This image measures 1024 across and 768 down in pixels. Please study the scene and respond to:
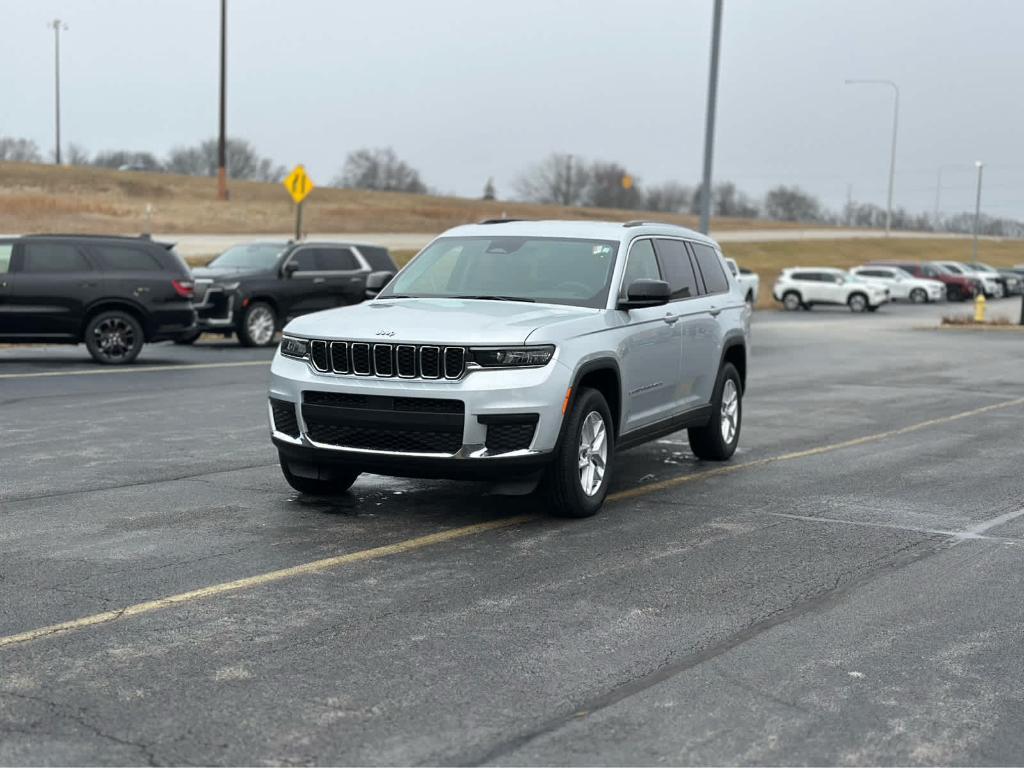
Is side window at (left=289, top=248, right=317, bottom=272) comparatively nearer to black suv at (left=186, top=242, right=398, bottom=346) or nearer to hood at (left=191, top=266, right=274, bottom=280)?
black suv at (left=186, top=242, right=398, bottom=346)

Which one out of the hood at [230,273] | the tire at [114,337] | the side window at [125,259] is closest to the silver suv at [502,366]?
the tire at [114,337]

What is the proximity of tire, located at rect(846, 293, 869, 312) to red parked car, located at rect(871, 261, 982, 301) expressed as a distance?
12086mm

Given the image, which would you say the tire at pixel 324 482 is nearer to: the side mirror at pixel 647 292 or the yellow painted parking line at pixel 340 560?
the yellow painted parking line at pixel 340 560

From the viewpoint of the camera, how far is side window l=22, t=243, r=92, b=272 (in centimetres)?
1934

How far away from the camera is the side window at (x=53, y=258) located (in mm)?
19344

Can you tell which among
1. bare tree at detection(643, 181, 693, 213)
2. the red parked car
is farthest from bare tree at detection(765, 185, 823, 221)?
the red parked car

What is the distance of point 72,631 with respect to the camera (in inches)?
228

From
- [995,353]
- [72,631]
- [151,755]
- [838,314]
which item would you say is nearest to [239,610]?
[72,631]

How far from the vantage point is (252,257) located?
2448 centimetres

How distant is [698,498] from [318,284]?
15705mm

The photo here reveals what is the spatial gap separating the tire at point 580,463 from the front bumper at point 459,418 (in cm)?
18

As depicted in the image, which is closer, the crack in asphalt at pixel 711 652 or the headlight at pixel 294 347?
the crack in asphalt at pixel 711 652

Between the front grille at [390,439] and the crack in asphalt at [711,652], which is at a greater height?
the front grille at [390,439]

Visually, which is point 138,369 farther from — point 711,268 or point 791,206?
point 791,206
